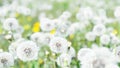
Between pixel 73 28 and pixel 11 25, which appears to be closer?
pixel 11 25

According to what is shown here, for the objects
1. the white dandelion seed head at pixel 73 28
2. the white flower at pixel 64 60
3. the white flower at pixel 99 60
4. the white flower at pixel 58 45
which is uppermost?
the white dandelion seed head at pixel 73 28

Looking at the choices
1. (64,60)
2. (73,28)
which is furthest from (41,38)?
(73,28)

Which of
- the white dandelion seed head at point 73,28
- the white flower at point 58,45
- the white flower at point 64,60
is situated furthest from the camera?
the white dandelion seed head at point 73,28

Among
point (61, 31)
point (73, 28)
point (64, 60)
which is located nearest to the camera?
point (64, 60)

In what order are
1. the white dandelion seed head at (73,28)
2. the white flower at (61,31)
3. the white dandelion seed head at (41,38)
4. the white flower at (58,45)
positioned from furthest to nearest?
1. the white dandelion seed head at (73,28)
2. the white flower at (61,31)
3. the white dandelion seed head at (41,38)
4. the white flower at (58,45)

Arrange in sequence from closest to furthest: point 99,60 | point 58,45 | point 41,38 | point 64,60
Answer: point 99,60 < point 64,60 < point 58,45 < point 41,38

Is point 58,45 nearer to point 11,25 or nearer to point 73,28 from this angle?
point 11,25

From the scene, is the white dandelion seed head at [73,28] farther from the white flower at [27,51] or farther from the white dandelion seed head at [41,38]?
the white flower at [27,51]

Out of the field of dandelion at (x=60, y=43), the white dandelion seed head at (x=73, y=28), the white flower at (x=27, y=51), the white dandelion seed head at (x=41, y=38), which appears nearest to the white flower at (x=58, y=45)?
the field of dandelion at (x=60, y=43)

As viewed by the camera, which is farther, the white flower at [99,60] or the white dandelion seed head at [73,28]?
the white dandelion seed head at [73,28]
